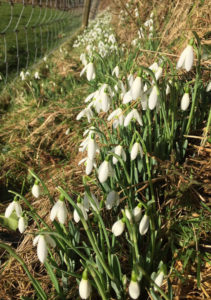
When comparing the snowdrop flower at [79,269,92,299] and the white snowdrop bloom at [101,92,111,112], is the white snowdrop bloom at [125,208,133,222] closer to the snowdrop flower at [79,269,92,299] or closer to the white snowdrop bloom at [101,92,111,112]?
the snowdrop flower at [79,269,92,299]

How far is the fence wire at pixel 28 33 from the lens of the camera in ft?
15.2

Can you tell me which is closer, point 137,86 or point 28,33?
point 137,86

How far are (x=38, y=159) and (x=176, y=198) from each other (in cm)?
143

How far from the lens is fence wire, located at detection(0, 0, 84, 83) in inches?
182

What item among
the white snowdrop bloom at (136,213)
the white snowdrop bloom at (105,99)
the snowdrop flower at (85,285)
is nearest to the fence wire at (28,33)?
the white snowdrop bloom at (105,99)

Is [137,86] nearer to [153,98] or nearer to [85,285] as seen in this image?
[153,98]

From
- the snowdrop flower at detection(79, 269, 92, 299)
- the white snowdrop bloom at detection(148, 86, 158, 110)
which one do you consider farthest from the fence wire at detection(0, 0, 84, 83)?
the snowdrop flower at detection(79, 269, 92, 299)

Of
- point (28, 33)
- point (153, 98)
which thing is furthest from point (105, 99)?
point (28, 33)

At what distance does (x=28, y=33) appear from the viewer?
23.7ft

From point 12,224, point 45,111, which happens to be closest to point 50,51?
point 45,111

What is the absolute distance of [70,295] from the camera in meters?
1.26

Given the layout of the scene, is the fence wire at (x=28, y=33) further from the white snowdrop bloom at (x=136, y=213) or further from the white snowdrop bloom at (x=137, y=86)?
the white snowdrop bloom at (x=136, y=213)

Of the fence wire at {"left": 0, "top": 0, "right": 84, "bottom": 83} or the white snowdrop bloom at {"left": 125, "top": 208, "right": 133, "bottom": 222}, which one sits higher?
the fence wire at {"left": 0, "top": 0, "right": 84, "bottom": 83}

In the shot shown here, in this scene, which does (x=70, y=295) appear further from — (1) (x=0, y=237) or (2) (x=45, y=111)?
(2) (x=45, y=111)
